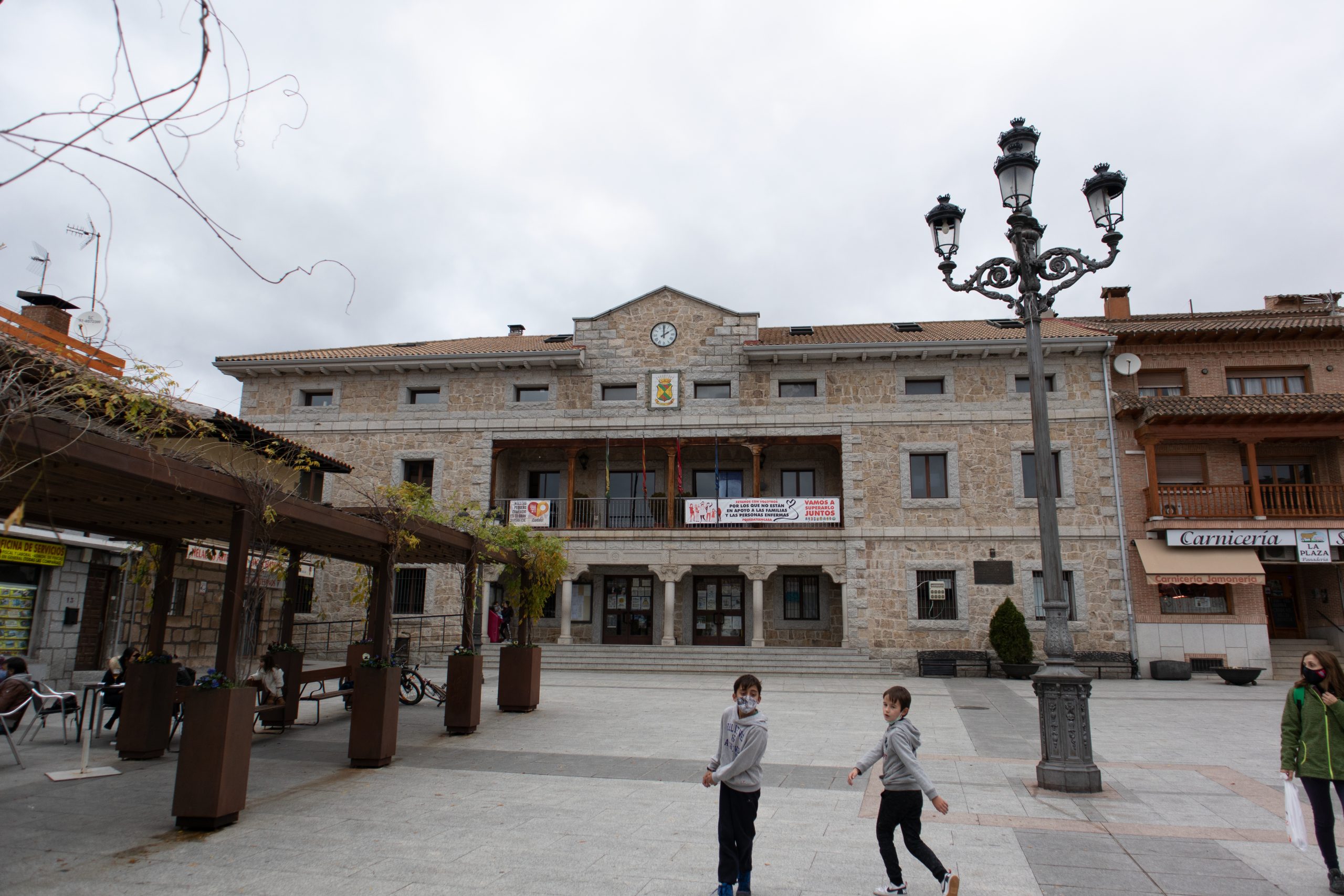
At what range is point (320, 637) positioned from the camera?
23.4m

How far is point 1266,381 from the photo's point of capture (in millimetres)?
23047

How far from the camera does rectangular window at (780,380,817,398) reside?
23719 millimetres

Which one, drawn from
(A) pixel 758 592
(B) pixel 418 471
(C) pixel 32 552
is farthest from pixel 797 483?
(C) pixel 32 552

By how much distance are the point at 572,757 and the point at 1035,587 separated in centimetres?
1638

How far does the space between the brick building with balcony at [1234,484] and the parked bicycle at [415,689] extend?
17.6 metres

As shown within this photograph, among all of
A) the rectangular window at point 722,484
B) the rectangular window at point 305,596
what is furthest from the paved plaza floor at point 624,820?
the rectangular window at point 722,484

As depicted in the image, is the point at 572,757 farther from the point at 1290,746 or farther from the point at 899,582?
the point at 899,582

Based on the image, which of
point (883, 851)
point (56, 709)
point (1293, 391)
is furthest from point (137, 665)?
point (1293, 391)

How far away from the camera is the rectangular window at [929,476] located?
22.7 m

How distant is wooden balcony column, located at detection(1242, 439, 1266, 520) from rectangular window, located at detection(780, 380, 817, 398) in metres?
11.3

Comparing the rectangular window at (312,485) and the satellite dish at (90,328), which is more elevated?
the rectangular window at (312,485)

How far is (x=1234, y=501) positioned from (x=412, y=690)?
69.0 ft

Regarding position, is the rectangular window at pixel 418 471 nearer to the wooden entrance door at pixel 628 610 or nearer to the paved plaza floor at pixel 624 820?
the wooden entrance door at pixel 628 610

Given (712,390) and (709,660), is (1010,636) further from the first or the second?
(712,390)
